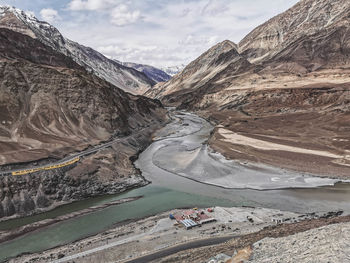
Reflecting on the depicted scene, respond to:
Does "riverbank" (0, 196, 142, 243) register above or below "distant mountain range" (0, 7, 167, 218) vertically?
below

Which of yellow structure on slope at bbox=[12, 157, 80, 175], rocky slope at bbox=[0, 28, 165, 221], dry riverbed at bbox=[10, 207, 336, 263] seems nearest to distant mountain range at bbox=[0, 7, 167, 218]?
rocky slope at bbox=[0, 28, 165, 221]

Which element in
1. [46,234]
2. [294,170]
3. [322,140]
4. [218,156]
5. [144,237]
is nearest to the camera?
[144,237]

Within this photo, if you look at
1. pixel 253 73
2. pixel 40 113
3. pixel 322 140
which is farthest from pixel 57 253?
pixel 253 73

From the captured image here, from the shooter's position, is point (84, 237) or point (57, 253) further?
point (84, 237)

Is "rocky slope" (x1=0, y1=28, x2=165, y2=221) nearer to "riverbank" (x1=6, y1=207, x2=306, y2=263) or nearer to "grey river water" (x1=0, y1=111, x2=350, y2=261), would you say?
"grey river water" (x1=0, y1=111, x2=350, y2=261)

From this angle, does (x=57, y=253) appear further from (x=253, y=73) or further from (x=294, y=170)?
(x=253, y=73)

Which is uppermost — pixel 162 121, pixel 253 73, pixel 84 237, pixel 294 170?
pixel 253 73
